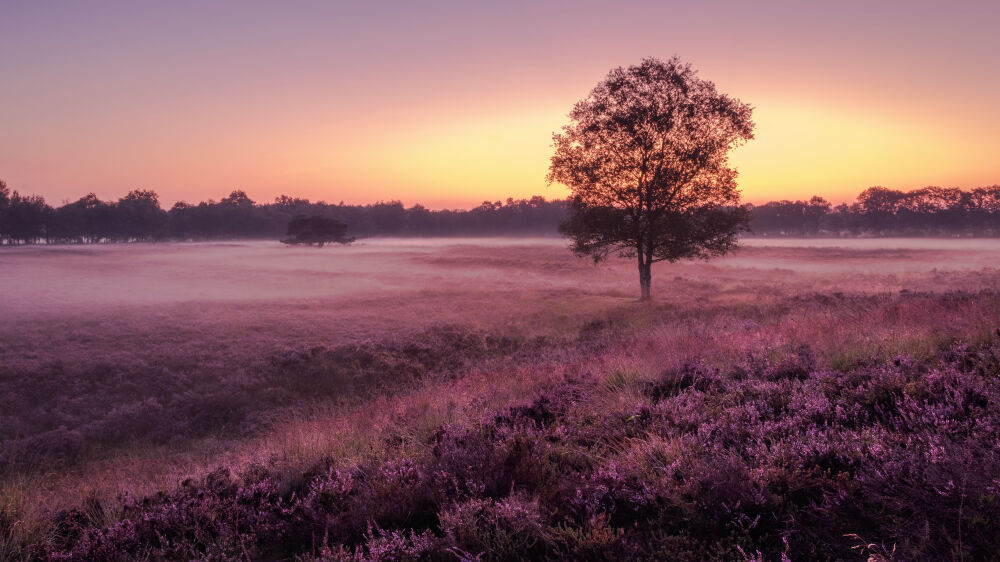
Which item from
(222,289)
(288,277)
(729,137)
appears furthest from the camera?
(288,277)

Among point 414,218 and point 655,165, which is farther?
point 414,218

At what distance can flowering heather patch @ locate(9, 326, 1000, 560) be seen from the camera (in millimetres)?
2895

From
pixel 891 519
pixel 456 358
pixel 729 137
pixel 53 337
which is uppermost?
pixel 729 137

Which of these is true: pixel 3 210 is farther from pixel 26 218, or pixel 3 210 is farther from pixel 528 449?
pixel 528 449

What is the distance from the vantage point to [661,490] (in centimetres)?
363

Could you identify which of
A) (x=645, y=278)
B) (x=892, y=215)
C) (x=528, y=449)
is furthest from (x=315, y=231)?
(x=892, y=215)

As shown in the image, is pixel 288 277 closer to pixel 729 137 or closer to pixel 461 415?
pixel 729 137

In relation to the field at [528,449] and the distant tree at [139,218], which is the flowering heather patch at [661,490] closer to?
the field at [528,449]

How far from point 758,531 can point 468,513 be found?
2029 millimetres

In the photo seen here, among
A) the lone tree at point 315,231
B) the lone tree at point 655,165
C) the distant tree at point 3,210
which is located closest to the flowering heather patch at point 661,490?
the lone tree at point 655,165

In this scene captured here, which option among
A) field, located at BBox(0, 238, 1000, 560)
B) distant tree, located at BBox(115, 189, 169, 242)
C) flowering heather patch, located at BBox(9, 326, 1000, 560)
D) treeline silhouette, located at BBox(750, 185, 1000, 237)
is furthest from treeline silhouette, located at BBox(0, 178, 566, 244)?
flowering heather patch, located at BBox(9, 326, 1000, 560)

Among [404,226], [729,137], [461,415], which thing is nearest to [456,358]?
[461,415]

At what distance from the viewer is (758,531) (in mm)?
3123

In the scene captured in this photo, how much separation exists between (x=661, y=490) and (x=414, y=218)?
164m
